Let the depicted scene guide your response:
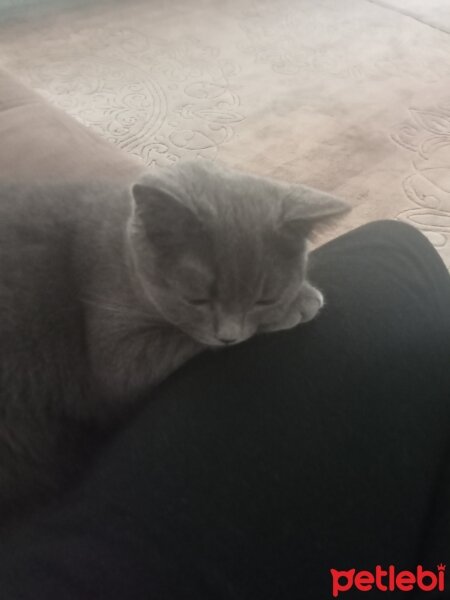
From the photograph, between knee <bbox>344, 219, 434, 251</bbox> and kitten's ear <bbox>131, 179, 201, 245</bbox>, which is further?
knee <bbox>344, 219, 434, 251</bbox>

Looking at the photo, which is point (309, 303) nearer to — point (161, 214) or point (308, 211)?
point (308, 211)

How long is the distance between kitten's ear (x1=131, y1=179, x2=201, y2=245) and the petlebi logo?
17.5 inches

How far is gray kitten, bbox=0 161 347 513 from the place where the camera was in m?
0.78

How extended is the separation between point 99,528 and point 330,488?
261 mm

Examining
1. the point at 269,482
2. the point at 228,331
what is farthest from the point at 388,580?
the point at 228,331

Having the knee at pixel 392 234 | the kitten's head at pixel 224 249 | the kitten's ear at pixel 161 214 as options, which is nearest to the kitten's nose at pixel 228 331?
the kitten's head at pixel 224 249

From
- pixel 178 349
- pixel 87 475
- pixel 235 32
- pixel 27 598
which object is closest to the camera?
pixel 27 598

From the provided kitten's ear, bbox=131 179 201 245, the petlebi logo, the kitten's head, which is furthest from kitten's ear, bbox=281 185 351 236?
the petlebi logo

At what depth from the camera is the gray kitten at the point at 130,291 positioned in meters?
0.78

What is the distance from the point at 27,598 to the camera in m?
0.59

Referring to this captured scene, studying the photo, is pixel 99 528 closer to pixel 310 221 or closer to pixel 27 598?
pixel 27 598

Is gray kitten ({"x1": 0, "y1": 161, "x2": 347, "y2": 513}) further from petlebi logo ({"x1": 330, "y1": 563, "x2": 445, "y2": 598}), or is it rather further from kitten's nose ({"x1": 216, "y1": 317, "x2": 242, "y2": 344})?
petlebi logo ({"x1": 330, "y1": 563, "x2": 445, "y2": 598})

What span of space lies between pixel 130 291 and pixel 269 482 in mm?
361

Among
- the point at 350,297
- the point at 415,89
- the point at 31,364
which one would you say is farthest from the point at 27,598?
the point at 415,89
